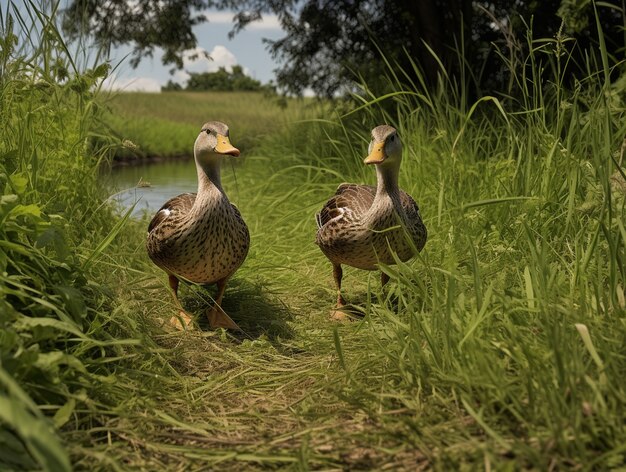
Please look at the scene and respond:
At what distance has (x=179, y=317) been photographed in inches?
151

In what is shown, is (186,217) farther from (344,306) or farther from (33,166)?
Result: (344,306)

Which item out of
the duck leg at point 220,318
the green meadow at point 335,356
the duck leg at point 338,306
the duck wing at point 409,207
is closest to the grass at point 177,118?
the duck leg at point 338,306

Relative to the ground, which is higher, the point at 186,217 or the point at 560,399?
the point at 186,217

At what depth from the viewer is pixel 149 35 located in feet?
32.7

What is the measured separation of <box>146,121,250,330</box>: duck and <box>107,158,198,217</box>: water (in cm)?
159

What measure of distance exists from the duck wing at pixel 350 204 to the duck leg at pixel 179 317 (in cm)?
97

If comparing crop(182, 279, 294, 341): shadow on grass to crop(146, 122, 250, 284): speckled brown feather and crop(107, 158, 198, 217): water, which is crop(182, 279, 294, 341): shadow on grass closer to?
crop(146, 122, 250, 284): speckled brown feather

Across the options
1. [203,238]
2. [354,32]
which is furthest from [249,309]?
[354,32]

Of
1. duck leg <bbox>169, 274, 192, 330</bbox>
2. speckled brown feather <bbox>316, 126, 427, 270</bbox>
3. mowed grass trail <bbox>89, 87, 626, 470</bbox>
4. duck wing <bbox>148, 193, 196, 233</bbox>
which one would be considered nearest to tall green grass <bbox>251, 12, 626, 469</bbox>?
mowed grass trail <bbox>89, 87, 626, 470</bbox>

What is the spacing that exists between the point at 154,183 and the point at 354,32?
4.27 m

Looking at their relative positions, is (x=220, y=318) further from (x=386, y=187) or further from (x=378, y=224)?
(x=386, y=187)

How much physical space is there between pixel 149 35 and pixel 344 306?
711 cm

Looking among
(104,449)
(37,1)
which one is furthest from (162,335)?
(37,1)

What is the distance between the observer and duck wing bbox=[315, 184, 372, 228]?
4090 mm
